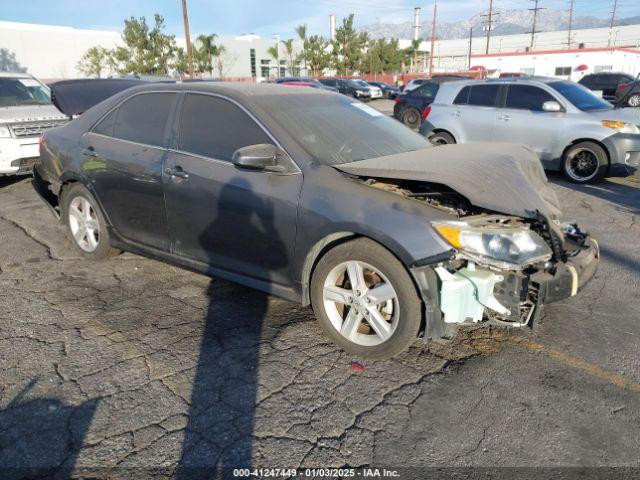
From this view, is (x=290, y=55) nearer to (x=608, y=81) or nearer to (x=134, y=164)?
(x=608, y=81)

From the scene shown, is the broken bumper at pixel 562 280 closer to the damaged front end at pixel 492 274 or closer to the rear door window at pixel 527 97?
the damaged front end at pixel 492 274

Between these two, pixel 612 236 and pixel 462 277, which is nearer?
pixel 462 277

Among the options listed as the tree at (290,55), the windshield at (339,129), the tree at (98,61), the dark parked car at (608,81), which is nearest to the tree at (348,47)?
the tree at (290,55)

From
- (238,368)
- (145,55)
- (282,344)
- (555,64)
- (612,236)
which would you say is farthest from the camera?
(555,64)

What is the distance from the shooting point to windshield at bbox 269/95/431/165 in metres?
3.38

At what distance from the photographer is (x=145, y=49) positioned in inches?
1308

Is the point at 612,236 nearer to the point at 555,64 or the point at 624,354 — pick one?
the point at 624,354

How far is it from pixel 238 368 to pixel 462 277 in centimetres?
144

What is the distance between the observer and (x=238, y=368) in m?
2.98

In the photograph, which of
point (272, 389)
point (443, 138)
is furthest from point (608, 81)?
point (272, 389)

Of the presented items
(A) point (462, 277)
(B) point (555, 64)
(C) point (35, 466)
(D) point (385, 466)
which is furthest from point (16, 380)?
(B) point (555, 64)

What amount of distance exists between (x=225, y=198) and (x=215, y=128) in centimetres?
58

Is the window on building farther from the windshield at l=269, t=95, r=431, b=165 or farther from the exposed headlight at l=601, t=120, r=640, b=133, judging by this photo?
the windshield at l=269, t=95, r=431, b=165

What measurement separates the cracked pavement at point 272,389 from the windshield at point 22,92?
5694 mm
